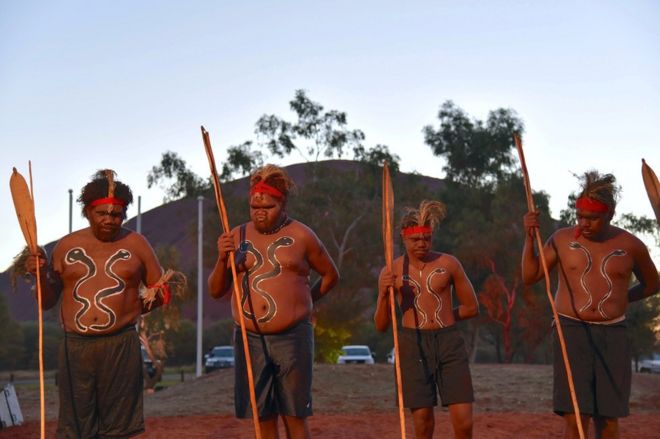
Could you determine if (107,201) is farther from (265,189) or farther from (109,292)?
(265,189)

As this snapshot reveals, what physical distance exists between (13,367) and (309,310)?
56248 millimetres

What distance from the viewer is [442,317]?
8.59 meters

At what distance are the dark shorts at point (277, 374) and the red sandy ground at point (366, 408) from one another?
5.76 metres

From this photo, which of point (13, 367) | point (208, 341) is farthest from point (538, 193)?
point (13, 367)

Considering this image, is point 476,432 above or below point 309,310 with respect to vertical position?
below

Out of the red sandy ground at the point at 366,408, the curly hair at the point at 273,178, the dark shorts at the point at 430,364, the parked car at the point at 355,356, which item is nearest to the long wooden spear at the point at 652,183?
the dark shorts at the point at 430,364

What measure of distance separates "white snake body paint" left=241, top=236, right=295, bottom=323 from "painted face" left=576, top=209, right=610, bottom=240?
2.29 meters

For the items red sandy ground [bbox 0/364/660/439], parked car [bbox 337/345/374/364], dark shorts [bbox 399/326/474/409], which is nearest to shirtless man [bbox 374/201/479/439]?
dark shorts [bbox 399/326/474/409]

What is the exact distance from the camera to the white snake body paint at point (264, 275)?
24.9 ft

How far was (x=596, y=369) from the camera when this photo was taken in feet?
26.9

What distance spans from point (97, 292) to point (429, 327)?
2726 mm

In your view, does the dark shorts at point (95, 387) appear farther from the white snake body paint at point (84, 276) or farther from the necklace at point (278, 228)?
the necklace at point (278, 228)

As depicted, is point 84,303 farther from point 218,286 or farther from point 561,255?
point 561,255

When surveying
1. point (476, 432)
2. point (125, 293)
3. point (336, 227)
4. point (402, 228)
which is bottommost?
point (476, 432)
